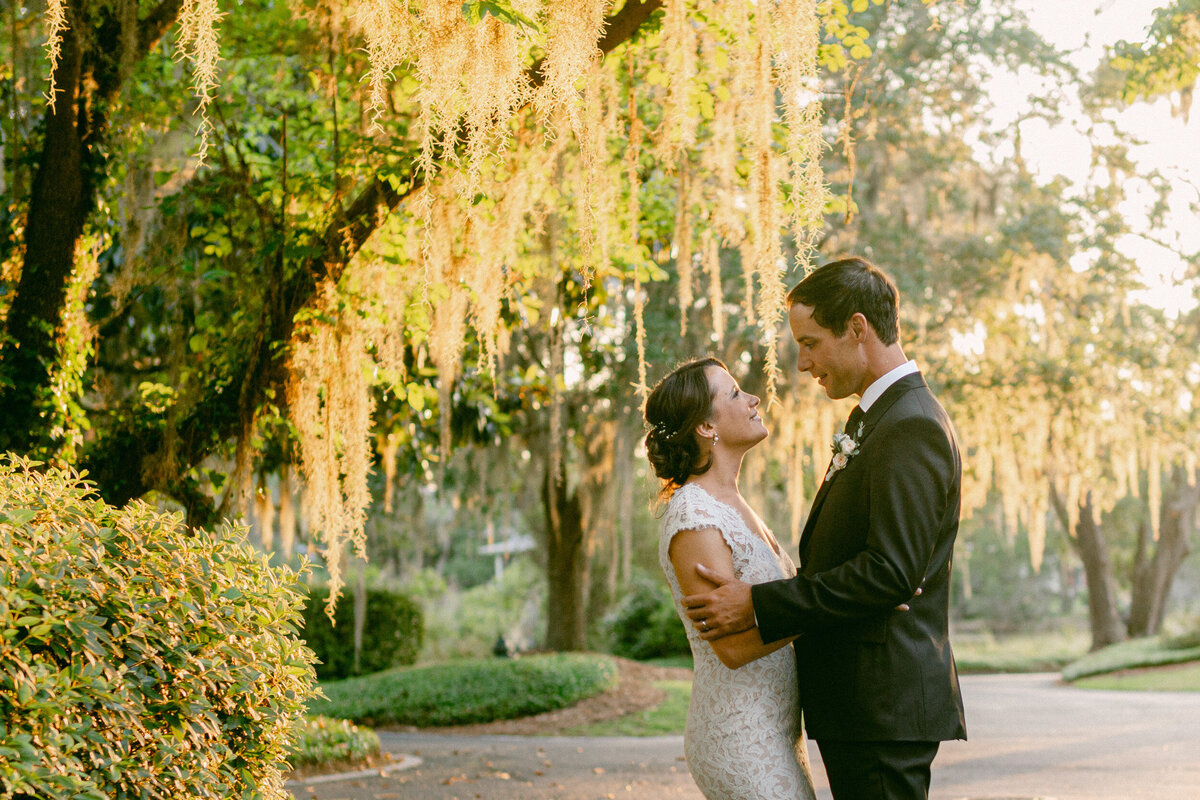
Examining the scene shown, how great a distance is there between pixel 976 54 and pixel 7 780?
14.0 meters

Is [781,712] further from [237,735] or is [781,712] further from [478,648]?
[478,648]

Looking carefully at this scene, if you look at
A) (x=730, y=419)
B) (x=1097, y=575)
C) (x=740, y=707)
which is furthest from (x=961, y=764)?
(x=1097, y=575)

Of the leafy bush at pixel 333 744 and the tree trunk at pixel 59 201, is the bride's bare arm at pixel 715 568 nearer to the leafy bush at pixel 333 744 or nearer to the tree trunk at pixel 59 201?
the tree trunk at pixel 59 201

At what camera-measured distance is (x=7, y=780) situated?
2.03m

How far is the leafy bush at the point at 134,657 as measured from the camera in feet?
7.25

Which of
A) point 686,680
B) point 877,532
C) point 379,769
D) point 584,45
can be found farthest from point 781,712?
point 686,680

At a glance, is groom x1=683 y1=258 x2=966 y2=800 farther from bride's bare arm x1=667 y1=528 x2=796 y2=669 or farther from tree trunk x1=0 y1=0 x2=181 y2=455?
tree trunk x1=0 y1=0 x2=181 y2=455

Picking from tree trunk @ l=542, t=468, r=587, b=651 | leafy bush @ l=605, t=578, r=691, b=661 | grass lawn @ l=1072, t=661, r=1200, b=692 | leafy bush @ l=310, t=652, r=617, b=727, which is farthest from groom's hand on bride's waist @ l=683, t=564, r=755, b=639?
leafy bush @ l=605, t=578, r=691, b=661

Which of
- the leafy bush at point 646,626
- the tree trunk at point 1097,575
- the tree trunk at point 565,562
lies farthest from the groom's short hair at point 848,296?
the tree trunk at point 1097,575

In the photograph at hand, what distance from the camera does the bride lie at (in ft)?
8.25

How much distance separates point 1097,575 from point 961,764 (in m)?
16.6

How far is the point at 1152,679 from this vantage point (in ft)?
51.3

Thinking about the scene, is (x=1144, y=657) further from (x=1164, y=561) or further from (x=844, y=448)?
(x=844, y=448)

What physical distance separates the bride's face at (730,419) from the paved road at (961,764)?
12.1 ft
